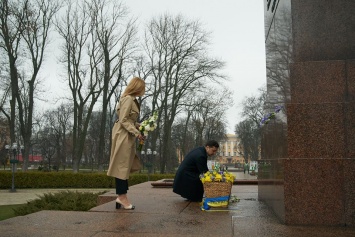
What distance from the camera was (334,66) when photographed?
4.51 meters

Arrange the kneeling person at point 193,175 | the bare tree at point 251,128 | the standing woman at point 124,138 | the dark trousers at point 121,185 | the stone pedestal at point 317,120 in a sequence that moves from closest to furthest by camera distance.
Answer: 1. the stone pedestal at point 317,120
2. the standing woman at point 124,138
3. the dark trousers at point 121,185
4. the kneeling person at point 193,175
5. the bare tree at point 251,128

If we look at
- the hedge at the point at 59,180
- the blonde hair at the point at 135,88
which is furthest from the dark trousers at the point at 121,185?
the hedge at the point at 59,180

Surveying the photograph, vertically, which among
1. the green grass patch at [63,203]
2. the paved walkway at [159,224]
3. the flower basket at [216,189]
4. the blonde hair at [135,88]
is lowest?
the green grass patch at [63,203]

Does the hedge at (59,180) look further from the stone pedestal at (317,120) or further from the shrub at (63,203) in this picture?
the stone pedestal at (317,120)

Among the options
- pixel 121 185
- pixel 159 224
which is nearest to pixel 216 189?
pixel 121 185

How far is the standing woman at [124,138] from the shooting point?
509cm

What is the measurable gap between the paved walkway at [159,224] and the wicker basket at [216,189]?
262 millimetres

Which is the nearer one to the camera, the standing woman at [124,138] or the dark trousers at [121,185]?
the standing woman at [124,138]

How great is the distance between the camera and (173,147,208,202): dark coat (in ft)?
21.1

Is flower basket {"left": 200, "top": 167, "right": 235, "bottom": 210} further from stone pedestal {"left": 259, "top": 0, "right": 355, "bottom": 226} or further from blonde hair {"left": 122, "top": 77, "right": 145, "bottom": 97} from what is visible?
blonde hair {"left": 122, "top": 77, "right": 145, "bottom": 97}

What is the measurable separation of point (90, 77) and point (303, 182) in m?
28.4

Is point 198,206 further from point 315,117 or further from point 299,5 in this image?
point 299,5

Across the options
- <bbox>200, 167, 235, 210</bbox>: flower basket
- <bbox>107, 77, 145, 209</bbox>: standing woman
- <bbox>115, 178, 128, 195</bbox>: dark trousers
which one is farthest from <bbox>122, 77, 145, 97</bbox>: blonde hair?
<bbox>200, 167, 235, 210</bbox>: flower basket

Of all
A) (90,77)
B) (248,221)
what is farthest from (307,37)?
(90,77)
